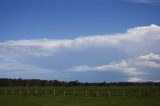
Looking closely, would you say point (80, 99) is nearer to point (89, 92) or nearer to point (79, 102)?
point (79, 102)

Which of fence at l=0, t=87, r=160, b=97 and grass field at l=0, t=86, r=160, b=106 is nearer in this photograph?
grass field at l=0, t=86, r=160, b=106

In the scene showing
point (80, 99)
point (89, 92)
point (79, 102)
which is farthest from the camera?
point (89, 92)

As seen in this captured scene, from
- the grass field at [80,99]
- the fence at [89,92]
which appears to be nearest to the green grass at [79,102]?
the grass field at [80,99]

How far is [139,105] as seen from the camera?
130ft

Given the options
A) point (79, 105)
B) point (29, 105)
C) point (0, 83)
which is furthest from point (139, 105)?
point (0, 83)

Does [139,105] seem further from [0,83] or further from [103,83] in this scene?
[0,83]

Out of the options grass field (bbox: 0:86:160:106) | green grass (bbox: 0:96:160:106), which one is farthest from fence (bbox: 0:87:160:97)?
green grass (bbox: 0:96:160:106)

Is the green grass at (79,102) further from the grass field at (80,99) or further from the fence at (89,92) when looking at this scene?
the fence at (89,92)

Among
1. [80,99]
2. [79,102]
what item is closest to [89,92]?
[80,99]

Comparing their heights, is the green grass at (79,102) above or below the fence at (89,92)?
below

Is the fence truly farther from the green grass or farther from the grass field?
the green grass

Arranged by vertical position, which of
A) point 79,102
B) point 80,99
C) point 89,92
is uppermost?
point 89,92

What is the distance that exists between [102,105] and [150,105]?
5300 mm

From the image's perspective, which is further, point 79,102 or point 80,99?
point 80,99
